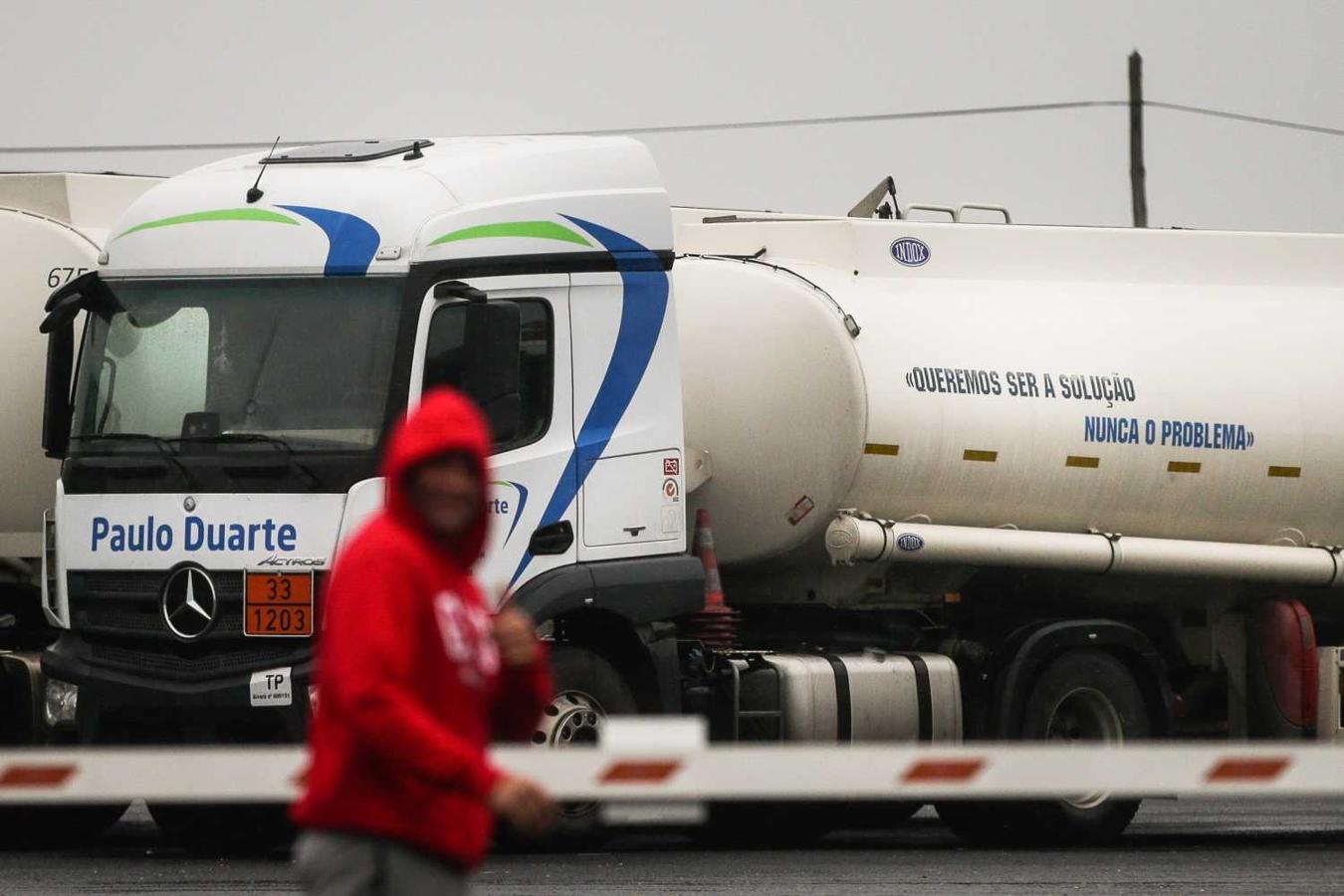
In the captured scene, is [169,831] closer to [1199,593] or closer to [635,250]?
[635,250]

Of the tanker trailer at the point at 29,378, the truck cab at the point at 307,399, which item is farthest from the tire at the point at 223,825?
the tanker trailer at the point at 29,378

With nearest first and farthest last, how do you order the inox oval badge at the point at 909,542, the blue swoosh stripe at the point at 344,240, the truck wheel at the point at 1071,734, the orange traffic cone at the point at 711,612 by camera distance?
1. the blue swoosh stripe at the point at 344,240
2. the orange traffic cone at the point at 711,612
3. the truck wheel at the point at 1071,734
4. the inox oval badge at the point at 909,542

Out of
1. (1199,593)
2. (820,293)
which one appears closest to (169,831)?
(820,293)

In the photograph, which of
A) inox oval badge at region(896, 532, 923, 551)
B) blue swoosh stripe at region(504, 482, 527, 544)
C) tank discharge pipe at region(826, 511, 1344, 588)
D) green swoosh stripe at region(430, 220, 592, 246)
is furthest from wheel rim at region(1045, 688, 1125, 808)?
green swoosh stripe at region(430, 220, 592, 246)

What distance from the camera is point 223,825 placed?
1359 centimetres

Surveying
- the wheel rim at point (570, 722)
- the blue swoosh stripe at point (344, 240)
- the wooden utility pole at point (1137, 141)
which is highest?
the wooden utility pole at point (1137, 141)

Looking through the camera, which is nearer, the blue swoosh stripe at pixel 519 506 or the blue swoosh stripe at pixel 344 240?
the blue swoosh stripe at pixel 344 240

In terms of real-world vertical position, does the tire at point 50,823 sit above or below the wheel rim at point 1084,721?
below

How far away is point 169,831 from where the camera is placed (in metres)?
13.6

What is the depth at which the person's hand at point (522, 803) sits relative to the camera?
→ 4.64 metres

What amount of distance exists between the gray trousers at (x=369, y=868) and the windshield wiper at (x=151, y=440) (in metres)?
7.70

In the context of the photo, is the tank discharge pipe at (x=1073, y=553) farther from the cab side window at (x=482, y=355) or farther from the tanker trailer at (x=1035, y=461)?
the cab side window at (x=482, y=355)

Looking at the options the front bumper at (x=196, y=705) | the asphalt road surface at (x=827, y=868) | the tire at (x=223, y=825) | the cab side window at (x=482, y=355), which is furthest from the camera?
the tire at (x=223, y=825)

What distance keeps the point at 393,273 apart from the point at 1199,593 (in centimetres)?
652
